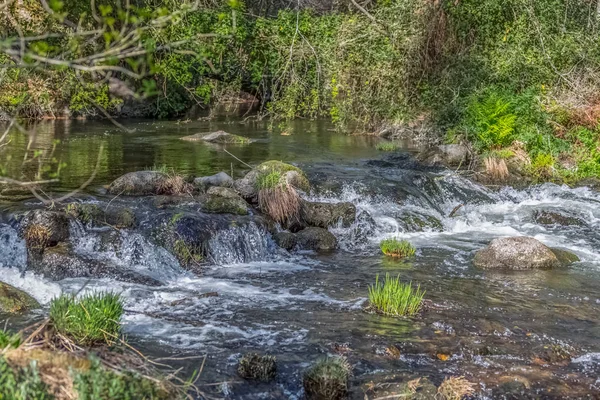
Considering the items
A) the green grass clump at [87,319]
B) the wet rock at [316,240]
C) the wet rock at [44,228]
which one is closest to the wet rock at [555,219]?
the wet rock at [316,240]

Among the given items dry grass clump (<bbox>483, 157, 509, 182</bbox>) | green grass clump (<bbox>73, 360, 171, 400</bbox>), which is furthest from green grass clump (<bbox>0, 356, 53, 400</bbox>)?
dry grass clump (<bbox>483, 157, 509, 182</bbox>)

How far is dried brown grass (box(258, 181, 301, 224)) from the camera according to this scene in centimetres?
1195

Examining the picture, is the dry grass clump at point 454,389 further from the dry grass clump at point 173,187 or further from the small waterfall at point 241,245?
the dry grass clump at point 173,187

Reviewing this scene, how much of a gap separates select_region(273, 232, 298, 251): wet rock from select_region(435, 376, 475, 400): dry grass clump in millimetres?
5429

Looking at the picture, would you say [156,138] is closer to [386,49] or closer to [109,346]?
[386,49]

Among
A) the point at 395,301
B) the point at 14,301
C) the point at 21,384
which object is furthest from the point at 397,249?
the point at 21,384

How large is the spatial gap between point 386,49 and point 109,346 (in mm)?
15582

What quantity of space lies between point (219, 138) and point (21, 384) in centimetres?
1665

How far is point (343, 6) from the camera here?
2128cm

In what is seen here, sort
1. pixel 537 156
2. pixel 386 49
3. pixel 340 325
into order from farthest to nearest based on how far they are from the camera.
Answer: pixel 386 49
pixel 537 156
pixel 340 325

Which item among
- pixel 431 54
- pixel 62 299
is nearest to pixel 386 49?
pixel 431 54

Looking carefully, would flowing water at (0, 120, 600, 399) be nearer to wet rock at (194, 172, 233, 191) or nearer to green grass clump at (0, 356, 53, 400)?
wet rock at (194, 172, 233, 191)

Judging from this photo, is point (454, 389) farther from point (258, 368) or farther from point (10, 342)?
point (10, 342)

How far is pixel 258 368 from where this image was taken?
19.9 feet
